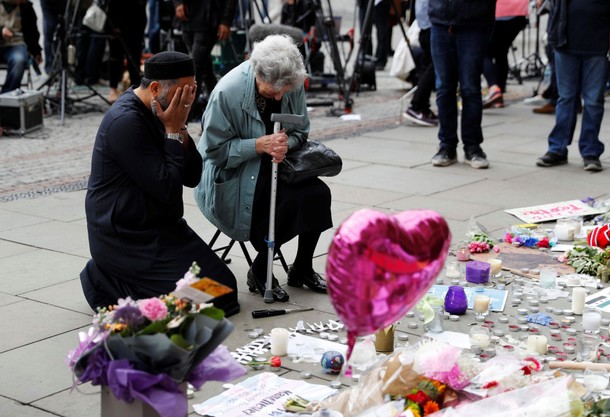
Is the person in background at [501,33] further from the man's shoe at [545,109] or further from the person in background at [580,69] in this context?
Result: the person in background at [580,69]

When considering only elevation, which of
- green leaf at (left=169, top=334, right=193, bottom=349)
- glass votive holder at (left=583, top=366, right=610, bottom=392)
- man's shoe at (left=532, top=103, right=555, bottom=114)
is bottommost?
man's shoe at (left=532, top=103, right=555, bottom=114)

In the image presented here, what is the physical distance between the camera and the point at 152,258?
4.47m

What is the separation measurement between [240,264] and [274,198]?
2.82 feet

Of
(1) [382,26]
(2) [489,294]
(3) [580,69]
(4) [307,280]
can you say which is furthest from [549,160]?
(1) [382,26]

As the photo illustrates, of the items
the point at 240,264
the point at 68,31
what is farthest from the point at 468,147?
the point at 68,31

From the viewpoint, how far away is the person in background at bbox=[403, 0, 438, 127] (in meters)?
9.57

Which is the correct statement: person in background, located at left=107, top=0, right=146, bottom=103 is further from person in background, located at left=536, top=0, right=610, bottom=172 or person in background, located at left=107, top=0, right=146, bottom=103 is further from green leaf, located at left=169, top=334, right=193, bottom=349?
green leaf, located at left=169, top=334, right=193, bottom=349

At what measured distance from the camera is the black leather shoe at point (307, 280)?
498cm

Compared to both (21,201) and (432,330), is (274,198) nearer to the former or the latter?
(432,330)

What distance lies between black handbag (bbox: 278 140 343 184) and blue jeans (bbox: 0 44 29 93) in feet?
20.1

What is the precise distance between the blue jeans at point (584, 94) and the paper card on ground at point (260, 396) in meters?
4.84

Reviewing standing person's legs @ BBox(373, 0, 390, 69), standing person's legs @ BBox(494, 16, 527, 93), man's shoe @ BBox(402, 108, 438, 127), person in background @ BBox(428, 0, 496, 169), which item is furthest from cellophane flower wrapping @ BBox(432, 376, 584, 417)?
standing person's legs @ BBox(373, 0, 390, 69)

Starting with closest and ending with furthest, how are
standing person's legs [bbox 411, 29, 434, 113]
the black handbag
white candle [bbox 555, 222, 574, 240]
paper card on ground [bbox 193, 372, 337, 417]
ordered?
paper card on ground [bbox 193, 372, 337, 417]
the black handbag
white candle [bbox 555, 222, 574, 240]
standing person's legs [bbox 411, 29, 434, 113]

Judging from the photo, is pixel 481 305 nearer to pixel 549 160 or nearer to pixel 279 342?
pixel 279 342
